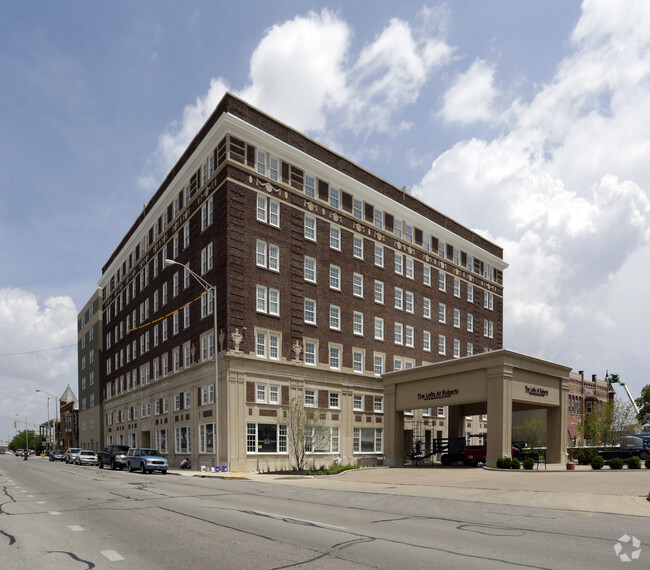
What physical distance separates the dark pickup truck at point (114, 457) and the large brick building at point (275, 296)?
4.18 m

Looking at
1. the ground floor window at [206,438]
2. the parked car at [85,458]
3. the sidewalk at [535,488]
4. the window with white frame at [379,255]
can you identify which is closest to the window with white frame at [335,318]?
the window with white frame at [379,255]

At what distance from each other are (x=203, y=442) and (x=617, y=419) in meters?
44.8

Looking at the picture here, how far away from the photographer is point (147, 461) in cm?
3838

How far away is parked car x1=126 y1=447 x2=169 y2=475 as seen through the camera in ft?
126

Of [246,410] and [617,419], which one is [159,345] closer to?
[246,410]

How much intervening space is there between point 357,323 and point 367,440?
32.5 feet

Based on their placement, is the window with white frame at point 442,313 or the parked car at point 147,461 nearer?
the parked car at point 147,461

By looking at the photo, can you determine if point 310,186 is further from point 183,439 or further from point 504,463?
point 504,463

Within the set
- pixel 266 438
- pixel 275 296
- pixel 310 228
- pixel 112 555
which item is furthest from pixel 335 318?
pixel 112 555


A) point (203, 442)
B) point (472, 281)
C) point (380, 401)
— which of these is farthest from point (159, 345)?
point (472, 281)

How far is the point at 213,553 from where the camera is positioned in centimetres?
976

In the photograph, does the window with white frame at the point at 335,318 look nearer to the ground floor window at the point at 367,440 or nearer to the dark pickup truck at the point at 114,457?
the ground floor window at the point at 367,440

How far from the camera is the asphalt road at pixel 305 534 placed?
9.30 meters

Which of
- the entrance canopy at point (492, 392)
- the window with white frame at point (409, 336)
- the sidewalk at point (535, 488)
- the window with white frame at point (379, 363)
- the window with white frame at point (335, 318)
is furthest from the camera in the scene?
the window with white frame at point (409, 336)
